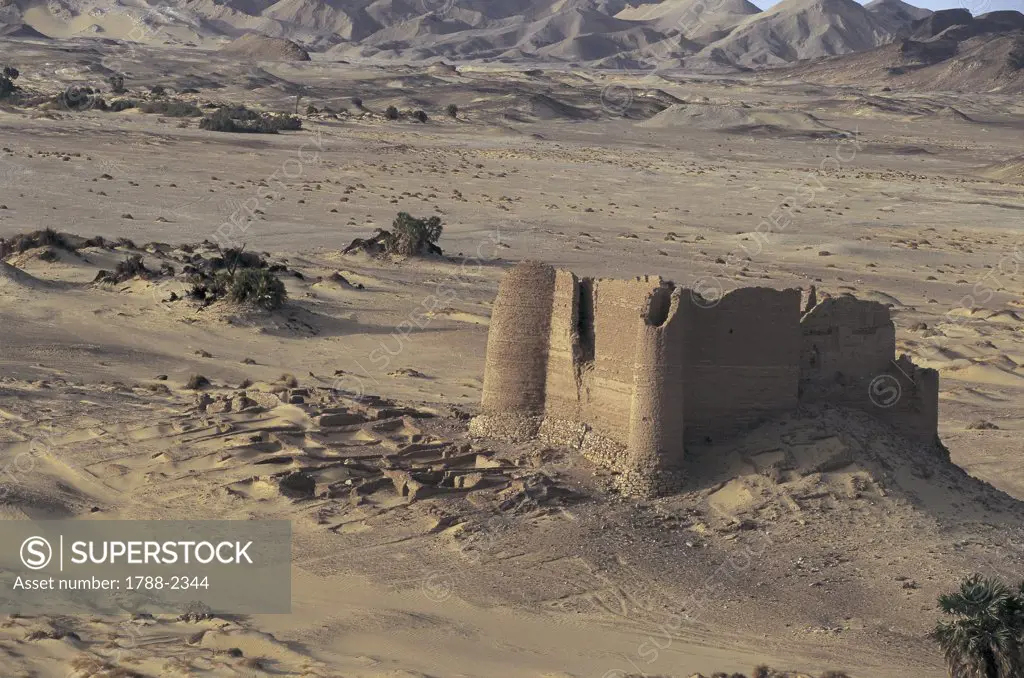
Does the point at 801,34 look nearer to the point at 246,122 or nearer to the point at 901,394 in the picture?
the point at 246,122

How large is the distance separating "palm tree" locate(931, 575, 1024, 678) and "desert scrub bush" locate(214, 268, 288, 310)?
17.1 metres

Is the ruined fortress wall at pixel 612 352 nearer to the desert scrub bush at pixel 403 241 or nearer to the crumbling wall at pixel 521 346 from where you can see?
the crumbling wall at pixel 521 346

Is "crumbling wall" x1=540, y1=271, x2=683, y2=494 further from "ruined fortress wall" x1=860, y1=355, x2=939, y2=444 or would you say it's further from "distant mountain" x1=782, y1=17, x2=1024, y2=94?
"distant mountain" x1=782, y1=17, x2=1024, y2=94

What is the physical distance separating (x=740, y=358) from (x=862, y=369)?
5.57 feet

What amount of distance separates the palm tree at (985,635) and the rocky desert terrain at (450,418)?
88 centimetres

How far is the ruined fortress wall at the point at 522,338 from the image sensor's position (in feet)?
52.0

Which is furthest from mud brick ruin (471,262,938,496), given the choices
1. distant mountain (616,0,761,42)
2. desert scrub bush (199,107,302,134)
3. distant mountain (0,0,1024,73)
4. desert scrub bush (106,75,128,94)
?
distant mountain (616,0,761,42)

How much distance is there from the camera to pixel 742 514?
14.4 meters

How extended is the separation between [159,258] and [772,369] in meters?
18.5

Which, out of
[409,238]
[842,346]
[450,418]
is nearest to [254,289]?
[409,238]

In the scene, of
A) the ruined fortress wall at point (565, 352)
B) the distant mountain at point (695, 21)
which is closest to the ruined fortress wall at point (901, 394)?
the ruined fortress wall at point (565, 352)

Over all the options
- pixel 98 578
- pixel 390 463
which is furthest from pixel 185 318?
pixel 98 578

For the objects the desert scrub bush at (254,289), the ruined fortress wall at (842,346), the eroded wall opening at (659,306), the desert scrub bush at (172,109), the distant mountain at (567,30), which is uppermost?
the distant mountain at (567,30)

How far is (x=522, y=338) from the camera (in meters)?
15.9
